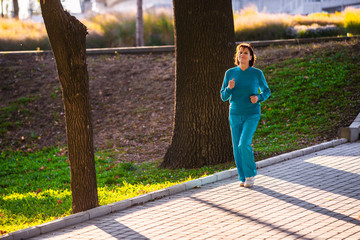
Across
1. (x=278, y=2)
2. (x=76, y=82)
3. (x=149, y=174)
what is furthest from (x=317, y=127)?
(x=278, y=2)

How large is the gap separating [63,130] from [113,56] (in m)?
5.98

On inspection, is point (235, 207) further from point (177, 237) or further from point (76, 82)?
point (76, 82)

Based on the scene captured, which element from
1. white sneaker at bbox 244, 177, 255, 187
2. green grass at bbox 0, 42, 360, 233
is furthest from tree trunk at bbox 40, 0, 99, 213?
white sneaker at bbox 244, 177, 255, 187

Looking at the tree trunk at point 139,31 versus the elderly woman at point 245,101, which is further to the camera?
the tree trunk at point 139,31

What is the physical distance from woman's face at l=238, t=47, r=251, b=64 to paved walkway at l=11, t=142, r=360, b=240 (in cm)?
200

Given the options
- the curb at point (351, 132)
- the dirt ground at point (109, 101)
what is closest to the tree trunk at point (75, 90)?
the dirt ground at point (109, 101)

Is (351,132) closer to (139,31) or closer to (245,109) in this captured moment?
(245,109)

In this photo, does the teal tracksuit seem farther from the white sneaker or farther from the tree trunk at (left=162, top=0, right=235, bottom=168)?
the tree trunk at (left=162, top=0, right=235, bottom=168)

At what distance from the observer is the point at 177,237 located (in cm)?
578

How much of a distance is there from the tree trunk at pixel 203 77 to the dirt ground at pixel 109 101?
2471 millimetres

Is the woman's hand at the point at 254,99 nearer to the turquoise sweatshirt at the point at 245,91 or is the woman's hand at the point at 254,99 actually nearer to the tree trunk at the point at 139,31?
the turquoise sweatshirt at the point at 245,91

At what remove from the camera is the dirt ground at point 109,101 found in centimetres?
1460

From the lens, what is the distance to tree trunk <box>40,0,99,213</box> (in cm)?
670

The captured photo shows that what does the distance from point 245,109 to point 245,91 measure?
0.91 ft
